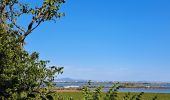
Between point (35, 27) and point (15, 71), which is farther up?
point (35, 27)

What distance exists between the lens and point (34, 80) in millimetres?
13711

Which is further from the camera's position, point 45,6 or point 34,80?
point 45,6

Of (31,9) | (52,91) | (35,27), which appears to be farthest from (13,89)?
(31,9)

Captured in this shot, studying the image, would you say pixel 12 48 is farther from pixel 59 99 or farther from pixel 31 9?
pixel 31 9

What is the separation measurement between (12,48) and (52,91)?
6.42 feet

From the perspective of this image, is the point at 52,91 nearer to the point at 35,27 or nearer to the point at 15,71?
the point at 15,71

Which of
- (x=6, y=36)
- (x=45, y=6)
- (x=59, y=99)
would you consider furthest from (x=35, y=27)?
(x=59, y=99)

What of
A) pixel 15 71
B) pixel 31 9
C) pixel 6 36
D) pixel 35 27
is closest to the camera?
pixel 15 71

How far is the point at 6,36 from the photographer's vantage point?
1423 centimetres

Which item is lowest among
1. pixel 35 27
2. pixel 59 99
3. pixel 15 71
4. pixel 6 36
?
pixel 59 99

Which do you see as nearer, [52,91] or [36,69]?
[36,69]

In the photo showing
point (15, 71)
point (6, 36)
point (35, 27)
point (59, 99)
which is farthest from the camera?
point (35, 27)

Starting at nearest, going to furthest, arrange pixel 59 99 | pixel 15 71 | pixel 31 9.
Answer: pixel 59 99
pixel 15 71
pixel 31 9

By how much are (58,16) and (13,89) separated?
912 cm
